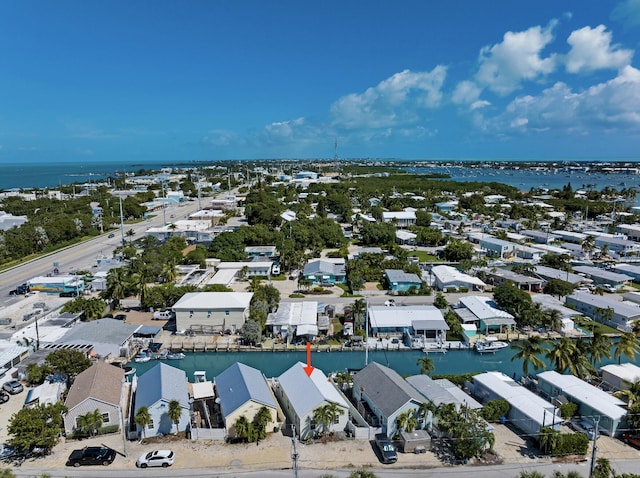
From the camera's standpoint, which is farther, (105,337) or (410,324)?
(410,324)

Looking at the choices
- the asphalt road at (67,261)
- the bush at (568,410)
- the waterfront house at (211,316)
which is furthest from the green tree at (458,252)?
the asphalt road at (67,261)

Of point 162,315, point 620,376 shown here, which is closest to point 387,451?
point 620,376

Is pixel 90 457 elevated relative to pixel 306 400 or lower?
lower

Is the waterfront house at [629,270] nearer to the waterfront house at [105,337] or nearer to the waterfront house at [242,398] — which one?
the waterfront house at [242,398]

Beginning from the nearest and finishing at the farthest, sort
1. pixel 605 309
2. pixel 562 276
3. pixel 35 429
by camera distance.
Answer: pixel 35 429
pixel 605 309
pixel 562 276

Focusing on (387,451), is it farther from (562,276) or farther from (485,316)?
(562,276)

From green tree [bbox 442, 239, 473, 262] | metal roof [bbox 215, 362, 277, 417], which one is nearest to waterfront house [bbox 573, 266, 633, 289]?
green tree [bbox 442, 239, 473, 262]
